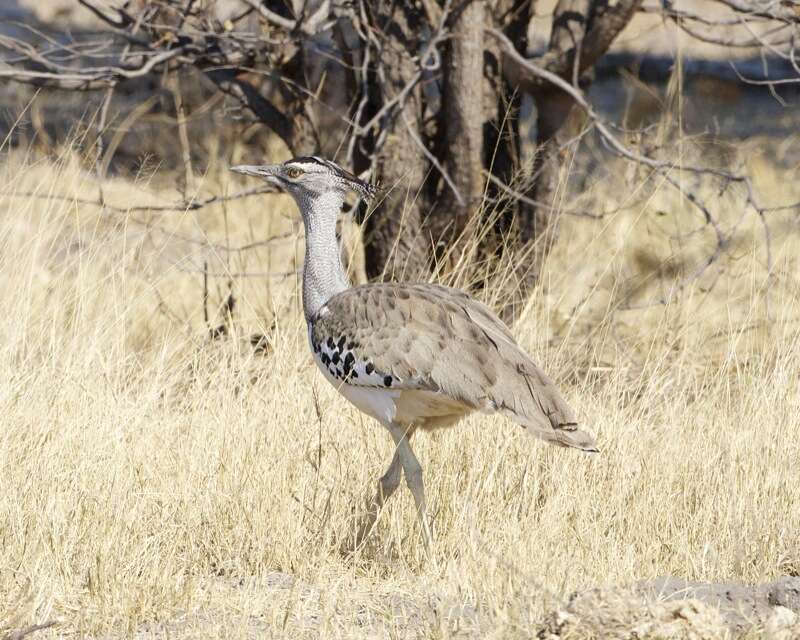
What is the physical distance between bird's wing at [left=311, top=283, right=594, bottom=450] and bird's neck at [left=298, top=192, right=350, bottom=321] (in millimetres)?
117

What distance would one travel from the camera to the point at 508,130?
236 inches

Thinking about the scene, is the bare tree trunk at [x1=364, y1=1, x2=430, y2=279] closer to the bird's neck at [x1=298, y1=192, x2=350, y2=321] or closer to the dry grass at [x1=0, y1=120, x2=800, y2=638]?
the dry grass at [x1=0, y1=120, x2=800, y2=638]

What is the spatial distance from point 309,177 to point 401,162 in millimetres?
1617

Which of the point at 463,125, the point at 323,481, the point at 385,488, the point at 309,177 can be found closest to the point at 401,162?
the point at 463,125

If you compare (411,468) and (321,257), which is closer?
(411,468)

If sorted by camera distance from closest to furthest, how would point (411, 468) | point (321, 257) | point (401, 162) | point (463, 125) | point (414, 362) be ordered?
point (414, 362) → point (411, 468) → point (321, 257) → point (463, 125) → point (401, 162)

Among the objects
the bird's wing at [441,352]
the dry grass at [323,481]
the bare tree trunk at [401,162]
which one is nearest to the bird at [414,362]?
the bird's wing at [441,352]

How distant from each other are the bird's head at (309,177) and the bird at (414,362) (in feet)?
0.03

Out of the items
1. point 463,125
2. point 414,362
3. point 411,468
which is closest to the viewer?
point 414,362

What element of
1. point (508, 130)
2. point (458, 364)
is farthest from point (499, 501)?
point (508, 130)

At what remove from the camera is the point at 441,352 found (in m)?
3.80

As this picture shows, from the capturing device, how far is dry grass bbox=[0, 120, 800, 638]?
3.41 m

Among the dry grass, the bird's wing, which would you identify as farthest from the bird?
the dry grass

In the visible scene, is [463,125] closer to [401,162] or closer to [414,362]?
[401,162]
